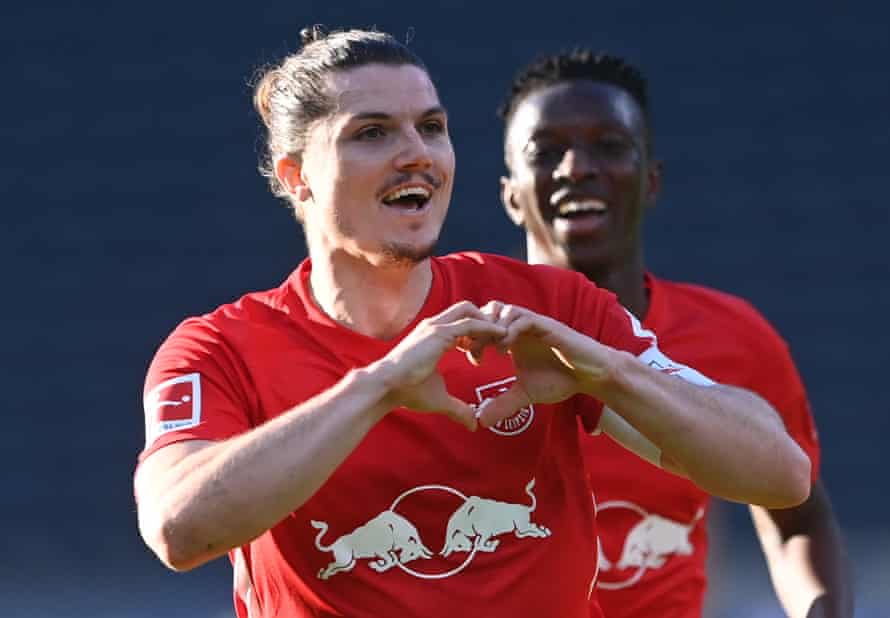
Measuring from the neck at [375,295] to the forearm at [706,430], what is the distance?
465 millimetres

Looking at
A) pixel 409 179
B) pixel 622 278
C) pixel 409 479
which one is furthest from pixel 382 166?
pixel 622 278

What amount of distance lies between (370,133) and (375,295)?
288mm

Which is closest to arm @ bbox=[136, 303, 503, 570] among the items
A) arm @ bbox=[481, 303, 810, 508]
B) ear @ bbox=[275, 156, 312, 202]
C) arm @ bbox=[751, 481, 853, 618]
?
arm @ bbox=[481, 303, 810, 508]

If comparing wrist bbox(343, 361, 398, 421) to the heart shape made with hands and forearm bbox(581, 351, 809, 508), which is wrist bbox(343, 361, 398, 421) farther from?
forearm bbox(581, 351, 809, 508)

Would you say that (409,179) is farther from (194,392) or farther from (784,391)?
(784,391)

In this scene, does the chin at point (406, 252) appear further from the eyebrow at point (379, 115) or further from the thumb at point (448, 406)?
the thumb at point (448, 406)

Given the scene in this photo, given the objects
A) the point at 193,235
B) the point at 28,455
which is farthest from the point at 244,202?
the point at 28,455

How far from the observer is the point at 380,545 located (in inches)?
109

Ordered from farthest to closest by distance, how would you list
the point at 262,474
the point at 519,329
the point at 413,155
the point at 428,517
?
the point at 413,155 < the point at 428,517 < the point at 519,329 < the point at 262,474

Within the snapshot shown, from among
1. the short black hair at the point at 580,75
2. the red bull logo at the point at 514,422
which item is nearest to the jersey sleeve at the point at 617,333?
the red bull logo at the point at 514,422

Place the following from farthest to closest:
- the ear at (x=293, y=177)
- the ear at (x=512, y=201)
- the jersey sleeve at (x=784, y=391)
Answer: the ear at (x=512, y=201) < the jersey sleeve at (x=784, y=391) < the ear at (x=293, y=177)

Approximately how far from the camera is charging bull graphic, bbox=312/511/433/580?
2771mm

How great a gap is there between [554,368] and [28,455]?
5.05 m

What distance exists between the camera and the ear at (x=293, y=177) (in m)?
3.14
